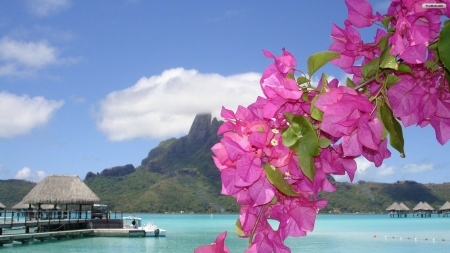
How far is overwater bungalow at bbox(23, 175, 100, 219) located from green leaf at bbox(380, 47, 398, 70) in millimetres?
23760

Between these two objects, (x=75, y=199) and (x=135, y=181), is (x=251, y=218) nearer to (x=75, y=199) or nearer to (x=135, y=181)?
(x=75, y=199)

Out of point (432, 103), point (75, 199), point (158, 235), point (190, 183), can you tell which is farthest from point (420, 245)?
A: point (190, 183)

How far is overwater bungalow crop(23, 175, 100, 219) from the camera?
22.6m

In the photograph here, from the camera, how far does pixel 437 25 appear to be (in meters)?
0.59

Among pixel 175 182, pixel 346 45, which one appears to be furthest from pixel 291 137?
pixel 175 182

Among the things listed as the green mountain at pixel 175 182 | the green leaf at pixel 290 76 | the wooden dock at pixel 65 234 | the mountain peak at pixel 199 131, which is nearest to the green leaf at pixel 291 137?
→ the green leaf at pixel 290 76

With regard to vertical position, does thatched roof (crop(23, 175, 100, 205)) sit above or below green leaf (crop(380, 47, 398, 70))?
above

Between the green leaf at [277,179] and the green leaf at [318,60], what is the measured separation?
15cm

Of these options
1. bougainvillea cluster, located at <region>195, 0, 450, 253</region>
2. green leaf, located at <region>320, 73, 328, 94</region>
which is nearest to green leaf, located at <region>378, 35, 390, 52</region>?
bougainvillea cluster, located at <region>195, 0, 450, 253</region>

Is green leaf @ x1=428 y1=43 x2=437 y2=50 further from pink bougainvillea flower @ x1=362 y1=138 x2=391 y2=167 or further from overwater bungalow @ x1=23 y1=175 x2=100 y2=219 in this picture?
overwater bungalow @ x1=23 y1=175 x2=100 y2=219

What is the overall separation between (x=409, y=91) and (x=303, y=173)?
0.61ft

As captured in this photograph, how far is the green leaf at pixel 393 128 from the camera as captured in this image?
0.59 meters

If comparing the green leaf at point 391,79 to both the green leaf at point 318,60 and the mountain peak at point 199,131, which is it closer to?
the green leaf at point 318,60

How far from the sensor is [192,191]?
8881cm
